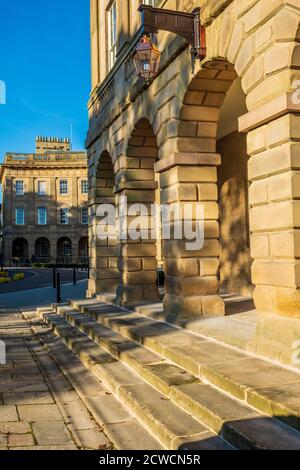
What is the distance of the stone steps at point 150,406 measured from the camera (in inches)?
141

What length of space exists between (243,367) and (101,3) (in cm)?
1229

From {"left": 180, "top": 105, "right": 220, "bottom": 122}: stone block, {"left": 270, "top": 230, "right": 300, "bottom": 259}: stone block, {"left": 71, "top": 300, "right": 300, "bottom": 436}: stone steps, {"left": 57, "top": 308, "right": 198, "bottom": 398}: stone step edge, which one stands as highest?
{"left": 180, "top": 105, "right": 220, "bottom": 122}: stone block

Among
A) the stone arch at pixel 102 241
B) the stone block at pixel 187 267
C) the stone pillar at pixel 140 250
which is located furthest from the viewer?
the stone arch at pixel 102 241

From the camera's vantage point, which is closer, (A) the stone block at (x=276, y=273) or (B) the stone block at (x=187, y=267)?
(A) the stone block at (x=276, y=273)

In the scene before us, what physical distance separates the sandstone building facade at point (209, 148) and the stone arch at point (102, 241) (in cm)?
3

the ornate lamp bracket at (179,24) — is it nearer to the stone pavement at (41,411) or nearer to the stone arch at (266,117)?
the stone arch at (266,117)

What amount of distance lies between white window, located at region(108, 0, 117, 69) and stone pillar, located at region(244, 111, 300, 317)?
877 centimetres

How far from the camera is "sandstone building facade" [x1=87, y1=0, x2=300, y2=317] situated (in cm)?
472

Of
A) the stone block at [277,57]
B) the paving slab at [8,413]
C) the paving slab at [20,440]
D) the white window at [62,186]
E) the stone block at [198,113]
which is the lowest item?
the paving slab at [8,413]

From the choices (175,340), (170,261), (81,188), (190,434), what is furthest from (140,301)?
(81,188)

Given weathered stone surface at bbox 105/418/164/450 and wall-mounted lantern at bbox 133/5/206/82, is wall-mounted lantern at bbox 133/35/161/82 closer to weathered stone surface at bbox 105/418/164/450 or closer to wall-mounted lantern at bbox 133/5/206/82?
wall-mounted lantern at bbox 133/5/206/82

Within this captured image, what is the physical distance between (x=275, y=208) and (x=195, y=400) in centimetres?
208

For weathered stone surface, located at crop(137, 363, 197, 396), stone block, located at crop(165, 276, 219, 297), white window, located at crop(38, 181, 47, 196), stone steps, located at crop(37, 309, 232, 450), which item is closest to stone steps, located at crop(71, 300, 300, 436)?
weathered stone surface, located at crop(137, 363, 197, 396)

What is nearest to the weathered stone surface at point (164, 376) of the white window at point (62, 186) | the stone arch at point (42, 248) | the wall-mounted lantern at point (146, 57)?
the wall-mounted lantern at point (146, 57)
